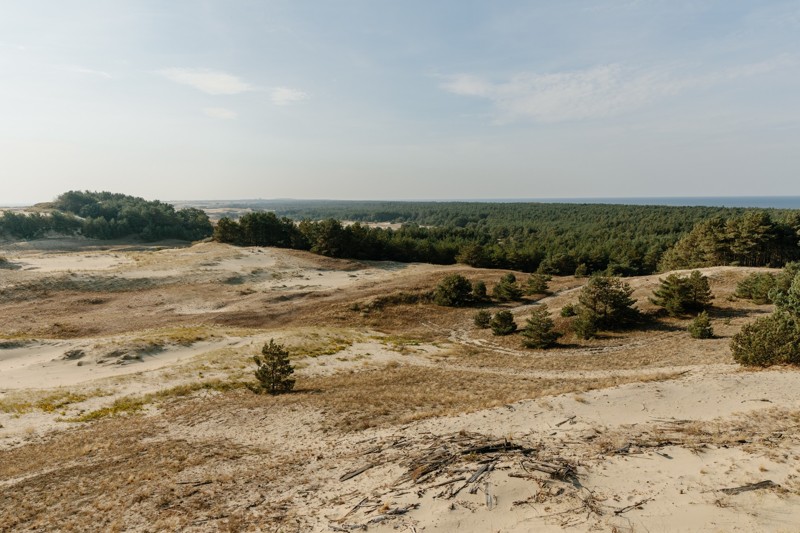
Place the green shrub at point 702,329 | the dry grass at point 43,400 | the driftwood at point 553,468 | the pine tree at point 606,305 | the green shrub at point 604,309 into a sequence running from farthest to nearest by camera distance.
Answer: the pine tree at point 606,305
the green shrub at point 604,309
the green shrub at point 702,329
the dry grass at point 43,400
the driftwood at point 553,468

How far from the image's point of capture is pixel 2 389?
23812 mm

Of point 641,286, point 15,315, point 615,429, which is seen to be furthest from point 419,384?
point 15,315

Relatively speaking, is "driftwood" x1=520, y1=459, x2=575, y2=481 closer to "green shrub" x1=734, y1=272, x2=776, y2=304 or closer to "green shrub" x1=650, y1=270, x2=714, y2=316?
"green shrub" x1=650, y1=270, x2=714, y2=316

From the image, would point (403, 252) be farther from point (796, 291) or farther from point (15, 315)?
point (796, 291)

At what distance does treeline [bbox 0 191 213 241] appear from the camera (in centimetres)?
9725

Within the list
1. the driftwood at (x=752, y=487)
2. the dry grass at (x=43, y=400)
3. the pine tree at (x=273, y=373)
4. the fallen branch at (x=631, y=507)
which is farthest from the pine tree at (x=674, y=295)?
the dry grass at (x=43, y=400)

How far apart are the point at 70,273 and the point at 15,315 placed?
15655 mm

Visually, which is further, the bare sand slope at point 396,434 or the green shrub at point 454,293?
the green shrub at point 454,293

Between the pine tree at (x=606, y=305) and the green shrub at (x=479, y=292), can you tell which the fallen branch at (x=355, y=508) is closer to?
the pine tree at (x=606, y=305)

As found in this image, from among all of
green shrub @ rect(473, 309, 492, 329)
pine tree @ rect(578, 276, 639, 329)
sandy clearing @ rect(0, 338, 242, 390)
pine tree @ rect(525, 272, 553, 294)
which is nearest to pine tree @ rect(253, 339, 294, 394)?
sandy clearing @ rect(0, 338, 242, 390)

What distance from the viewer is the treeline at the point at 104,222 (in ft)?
319

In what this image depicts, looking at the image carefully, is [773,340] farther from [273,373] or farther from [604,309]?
[273,373]

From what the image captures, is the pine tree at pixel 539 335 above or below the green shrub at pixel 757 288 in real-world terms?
below

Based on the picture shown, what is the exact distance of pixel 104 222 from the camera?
104500mm
